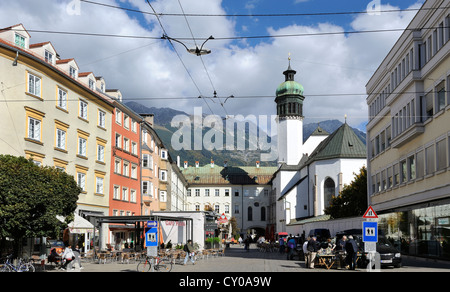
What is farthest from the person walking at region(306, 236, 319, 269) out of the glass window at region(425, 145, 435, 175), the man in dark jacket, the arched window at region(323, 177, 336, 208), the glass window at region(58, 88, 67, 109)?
the arched window at region(323, 177, 336, 208)

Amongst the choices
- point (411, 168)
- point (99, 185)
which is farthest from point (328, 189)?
point (411, 168)

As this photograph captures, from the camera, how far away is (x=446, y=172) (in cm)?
2970

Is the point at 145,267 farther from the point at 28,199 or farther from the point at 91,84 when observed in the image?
the point at 91,84

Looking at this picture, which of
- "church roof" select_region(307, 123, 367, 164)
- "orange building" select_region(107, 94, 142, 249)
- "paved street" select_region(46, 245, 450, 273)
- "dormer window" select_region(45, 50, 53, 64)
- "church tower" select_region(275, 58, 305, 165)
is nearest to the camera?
"paved street" select_region(46, 245, 450, 273)

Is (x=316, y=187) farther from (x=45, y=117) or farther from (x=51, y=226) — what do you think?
(x=51, y=226)

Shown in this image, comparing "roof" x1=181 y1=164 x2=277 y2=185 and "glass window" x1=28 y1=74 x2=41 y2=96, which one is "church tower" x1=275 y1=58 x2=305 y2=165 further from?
"glass window" x1=28 y1=74 x2=41 y2=96

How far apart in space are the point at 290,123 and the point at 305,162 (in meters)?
12.9

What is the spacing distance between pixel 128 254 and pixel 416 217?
18.8 metres

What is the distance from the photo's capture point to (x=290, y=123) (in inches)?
4387

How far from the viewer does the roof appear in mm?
129125

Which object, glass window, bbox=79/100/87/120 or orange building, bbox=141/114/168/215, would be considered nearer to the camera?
glass window, bbox=79/100/87/120

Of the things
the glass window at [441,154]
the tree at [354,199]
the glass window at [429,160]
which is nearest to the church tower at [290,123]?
the tree at [354,199]

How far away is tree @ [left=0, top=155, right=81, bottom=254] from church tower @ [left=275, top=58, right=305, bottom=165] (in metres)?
89.1
